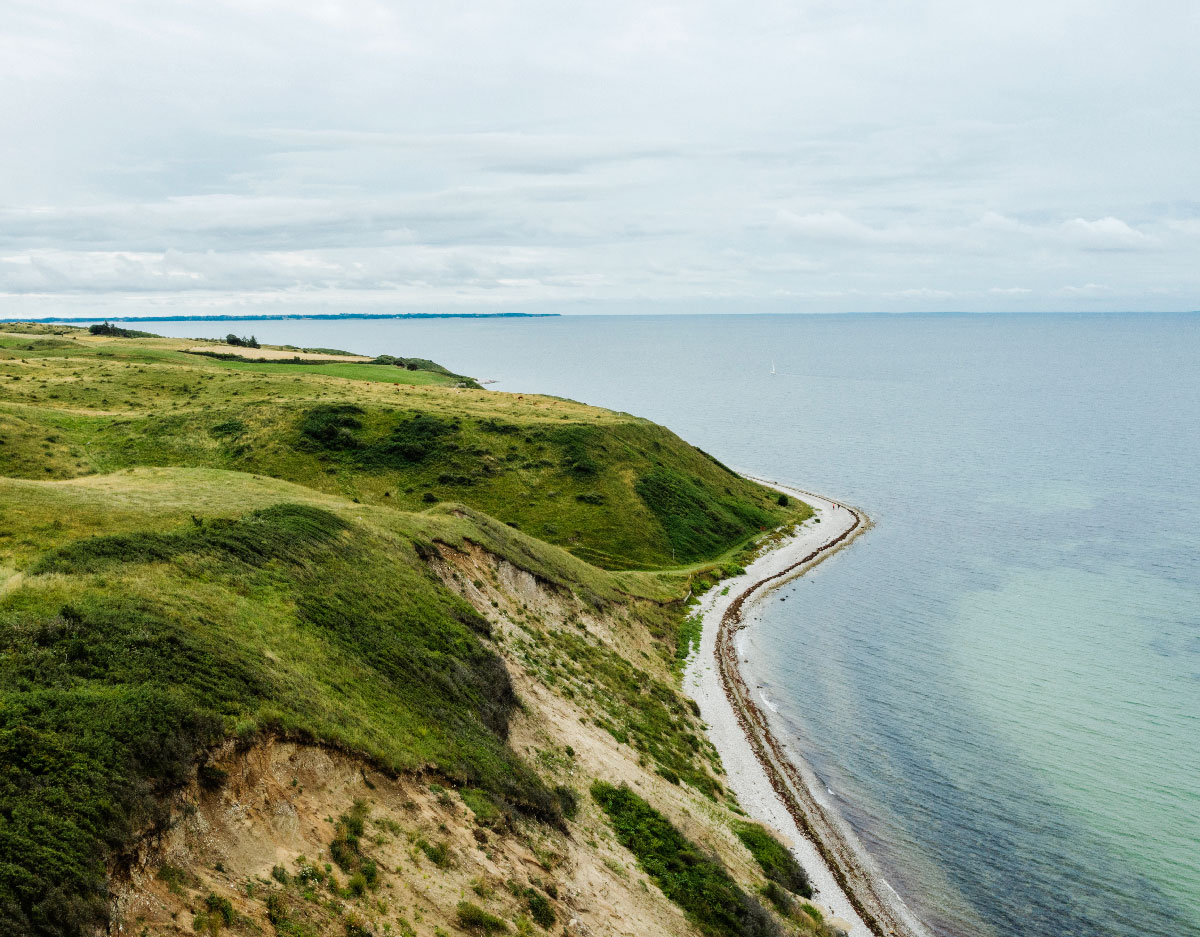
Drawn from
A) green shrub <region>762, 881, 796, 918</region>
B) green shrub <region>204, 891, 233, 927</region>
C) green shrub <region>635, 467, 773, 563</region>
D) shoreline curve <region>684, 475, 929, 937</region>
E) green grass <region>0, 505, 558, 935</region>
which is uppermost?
green grass <region>0, 505, 558, 935</region>

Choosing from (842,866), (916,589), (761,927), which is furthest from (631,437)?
(761,927)

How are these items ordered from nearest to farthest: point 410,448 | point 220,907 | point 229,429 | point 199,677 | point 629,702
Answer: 1. point 220,907
2. point 199,677
3. point 629,702
4. point 229,429
5. point 410,448

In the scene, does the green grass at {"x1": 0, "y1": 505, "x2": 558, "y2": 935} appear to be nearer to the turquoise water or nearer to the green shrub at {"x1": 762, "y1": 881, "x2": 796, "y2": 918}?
the green shrub at {"x1": 762, "y1": 881, "x2": 796, "y2": 918}

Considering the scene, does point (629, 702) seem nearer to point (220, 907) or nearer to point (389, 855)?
point (389, 855)

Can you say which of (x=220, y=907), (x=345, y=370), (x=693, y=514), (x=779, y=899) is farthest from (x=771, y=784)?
(x=345, y=370)

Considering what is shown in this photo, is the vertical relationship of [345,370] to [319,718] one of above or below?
above

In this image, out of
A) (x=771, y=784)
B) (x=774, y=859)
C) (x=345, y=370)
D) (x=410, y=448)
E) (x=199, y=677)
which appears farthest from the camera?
(x=345, y=370)

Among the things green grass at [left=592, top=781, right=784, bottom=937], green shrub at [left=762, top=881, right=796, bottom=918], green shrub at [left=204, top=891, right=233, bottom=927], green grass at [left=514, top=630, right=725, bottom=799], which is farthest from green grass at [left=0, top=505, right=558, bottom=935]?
green shrub at [left=762, top=881, right=796, bottom=918]
